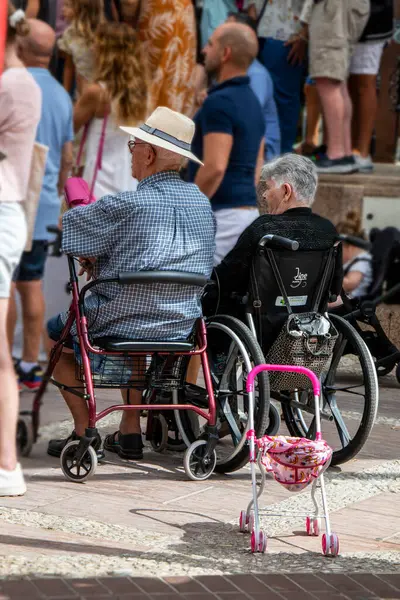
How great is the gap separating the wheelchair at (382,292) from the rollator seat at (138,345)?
2.30 metres

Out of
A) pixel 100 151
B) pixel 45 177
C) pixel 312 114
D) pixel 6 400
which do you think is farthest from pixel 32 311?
pixel 312 114

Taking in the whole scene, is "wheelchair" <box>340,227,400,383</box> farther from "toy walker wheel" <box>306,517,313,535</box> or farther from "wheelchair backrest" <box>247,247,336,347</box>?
"toy walker wheel" <box>306,517,313,535</box>

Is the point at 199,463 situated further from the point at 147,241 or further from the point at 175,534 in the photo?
the point at 147,241

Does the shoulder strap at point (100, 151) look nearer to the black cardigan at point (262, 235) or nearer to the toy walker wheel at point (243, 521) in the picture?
the black cardigan at point (262, 235)

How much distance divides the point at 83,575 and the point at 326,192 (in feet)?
19.8

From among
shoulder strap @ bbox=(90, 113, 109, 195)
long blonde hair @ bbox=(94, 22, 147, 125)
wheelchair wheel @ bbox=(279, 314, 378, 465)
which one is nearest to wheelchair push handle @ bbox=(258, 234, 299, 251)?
wheelchair wheel @ bbox=(279, 314, 378, 465)

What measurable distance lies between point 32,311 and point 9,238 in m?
2.61

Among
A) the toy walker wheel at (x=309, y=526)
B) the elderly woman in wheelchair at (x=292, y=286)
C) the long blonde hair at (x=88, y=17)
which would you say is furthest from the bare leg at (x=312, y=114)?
the toy walker wheel at (x=309, y=526)

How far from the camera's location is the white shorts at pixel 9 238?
17.5ft

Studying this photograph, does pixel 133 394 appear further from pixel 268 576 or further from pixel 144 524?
pixel 268 576

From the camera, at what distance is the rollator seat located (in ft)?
19.4

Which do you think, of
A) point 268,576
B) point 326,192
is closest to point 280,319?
point 268,576

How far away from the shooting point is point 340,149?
10.2 meters

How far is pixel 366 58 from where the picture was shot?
10.1m
